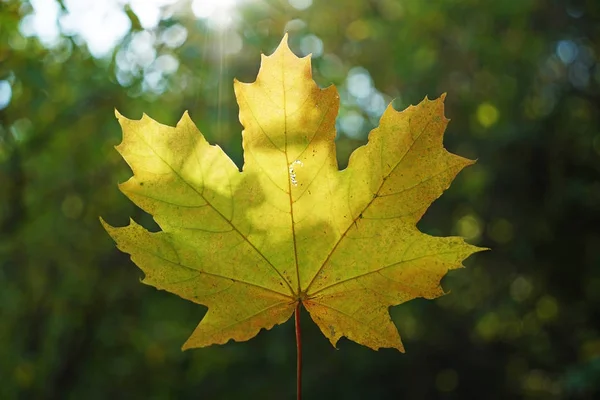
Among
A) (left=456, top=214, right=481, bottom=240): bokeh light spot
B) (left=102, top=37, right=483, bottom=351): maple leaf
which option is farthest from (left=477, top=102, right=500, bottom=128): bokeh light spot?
(left=102, top=37, right=483, bottom=351): maple leaf

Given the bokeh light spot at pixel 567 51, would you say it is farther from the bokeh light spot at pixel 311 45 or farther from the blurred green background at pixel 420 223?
the bokeh light spot at pixel 311 45

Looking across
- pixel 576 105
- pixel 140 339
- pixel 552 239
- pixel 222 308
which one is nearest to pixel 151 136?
pixel 222 308

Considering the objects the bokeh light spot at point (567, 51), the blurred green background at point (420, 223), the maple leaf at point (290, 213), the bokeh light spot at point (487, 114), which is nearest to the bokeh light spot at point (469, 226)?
the blurred green background at point (420, 223)

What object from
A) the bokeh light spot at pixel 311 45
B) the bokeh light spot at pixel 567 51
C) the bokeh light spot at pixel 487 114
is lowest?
the bokeh light spot at pixel 487 114

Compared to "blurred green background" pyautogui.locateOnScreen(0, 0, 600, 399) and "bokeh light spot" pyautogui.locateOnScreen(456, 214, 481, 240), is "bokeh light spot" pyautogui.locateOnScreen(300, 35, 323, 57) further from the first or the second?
"bokeh light spot" pyautogui.locateOnScreen(456, 214, 481, 240)

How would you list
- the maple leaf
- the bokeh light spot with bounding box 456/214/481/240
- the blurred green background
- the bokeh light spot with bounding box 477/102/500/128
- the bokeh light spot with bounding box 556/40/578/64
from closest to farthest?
the maple leaf, the blurred green background, the bokeh light spot with bounding box 556/40/578/64, the bokeh light spot with bounding box 477/102/500/128, the bokeh light spot with bounding box 456/214/481/240

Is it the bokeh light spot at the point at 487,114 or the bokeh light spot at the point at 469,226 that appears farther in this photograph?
the bokeh light spot at the point at 469,226
